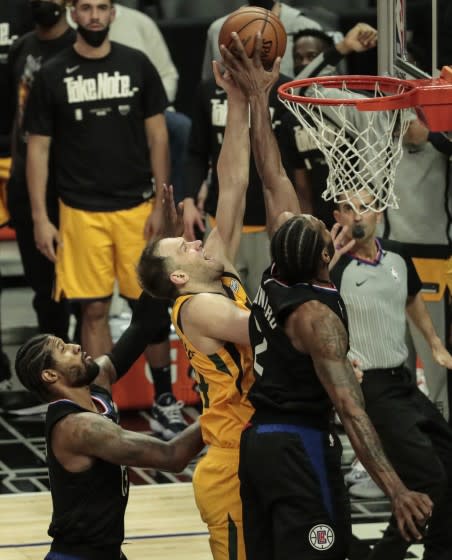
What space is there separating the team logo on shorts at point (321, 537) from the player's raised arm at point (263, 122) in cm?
129

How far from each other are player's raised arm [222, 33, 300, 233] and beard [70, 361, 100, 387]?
926mm

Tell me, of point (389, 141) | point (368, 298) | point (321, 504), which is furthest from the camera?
point (368, 298)

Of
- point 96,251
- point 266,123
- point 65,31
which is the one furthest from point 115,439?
point 65,31

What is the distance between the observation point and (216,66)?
527 centimetres

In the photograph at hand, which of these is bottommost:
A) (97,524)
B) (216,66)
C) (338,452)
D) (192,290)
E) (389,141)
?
(97,524)

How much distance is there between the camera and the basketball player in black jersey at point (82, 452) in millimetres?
4812

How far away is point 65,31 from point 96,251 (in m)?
1.48

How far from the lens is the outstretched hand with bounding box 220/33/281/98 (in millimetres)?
5340

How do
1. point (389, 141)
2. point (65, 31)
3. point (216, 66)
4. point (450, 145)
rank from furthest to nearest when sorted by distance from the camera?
point (65, 31)
point (450, 145)
point (389, 141)
point (216, 66)

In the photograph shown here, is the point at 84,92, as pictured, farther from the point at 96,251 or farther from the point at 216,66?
the point at 216,66

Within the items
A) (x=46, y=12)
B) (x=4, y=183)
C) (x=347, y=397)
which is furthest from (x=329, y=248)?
(x=4, y=183)

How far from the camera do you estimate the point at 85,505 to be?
489cm

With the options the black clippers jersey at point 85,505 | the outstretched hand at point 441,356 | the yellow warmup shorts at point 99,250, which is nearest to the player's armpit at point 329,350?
the black clippers jersey at point 85,505

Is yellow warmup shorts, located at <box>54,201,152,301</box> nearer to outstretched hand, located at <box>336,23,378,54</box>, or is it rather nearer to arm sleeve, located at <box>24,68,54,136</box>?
arm sleeve, located at <box>24,68,54,136</box>
